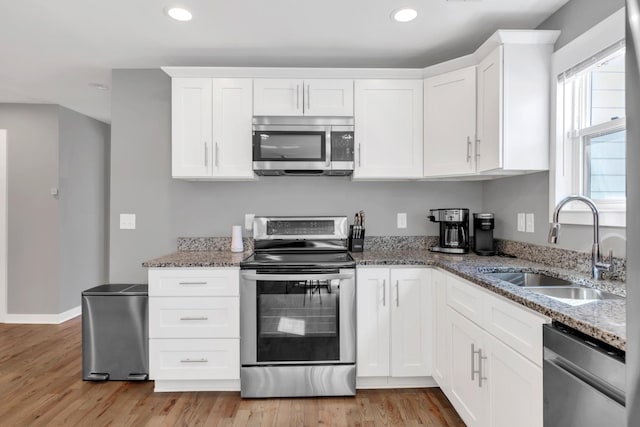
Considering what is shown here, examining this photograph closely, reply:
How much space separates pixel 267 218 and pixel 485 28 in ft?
6.78

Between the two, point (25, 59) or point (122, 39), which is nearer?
point (122, 39)

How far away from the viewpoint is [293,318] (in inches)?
91.3

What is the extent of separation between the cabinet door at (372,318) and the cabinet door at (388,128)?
2.61ft

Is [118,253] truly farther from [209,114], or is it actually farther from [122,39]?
[122,39]

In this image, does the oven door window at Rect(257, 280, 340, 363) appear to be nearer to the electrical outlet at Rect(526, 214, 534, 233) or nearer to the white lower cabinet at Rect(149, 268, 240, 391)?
the white lower cabinet at Rect(149, 268, 240, 391)

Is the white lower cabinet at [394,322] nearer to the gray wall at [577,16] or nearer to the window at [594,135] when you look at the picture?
the window at [594,135]

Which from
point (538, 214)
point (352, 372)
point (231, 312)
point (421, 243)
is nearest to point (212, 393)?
point (231, 312)

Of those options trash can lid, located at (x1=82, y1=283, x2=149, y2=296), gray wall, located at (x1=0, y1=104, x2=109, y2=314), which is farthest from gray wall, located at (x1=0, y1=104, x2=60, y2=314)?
trash can lid, located at (x1=82, y1=283, x2=149, y2=296)

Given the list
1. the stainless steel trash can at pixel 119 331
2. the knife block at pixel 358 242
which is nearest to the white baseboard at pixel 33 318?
the stainless steel trash can at pixel 119 331

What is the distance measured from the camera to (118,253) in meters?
2.96

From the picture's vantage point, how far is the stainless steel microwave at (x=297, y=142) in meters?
2.60

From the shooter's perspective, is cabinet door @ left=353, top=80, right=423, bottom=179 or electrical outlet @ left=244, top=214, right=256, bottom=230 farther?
electrical outlet @ left=244, top=214, right=256, bottom=230

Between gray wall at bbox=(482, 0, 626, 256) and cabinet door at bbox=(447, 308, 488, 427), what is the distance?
2.52 ft

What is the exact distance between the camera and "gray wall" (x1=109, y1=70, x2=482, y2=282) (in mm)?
2963
